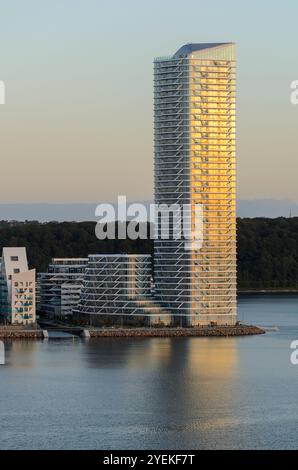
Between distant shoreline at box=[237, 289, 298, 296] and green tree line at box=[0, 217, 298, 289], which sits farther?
distant shoreline at box=[237, 289, 298, 296]

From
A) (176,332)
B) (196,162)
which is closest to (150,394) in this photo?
(176,332)

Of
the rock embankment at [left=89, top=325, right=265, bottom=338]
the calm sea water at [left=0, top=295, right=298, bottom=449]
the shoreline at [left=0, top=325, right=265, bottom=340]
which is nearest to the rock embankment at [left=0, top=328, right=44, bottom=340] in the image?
the shoreline at [left=0, top=325, right=265, bottom=340]

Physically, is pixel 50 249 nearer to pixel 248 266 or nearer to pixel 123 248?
pixel 123 248

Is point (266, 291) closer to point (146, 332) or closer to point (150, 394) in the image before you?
point (146, 332)

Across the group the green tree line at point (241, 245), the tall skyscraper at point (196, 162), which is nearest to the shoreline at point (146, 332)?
the tall skyscraper at point (196, 162)

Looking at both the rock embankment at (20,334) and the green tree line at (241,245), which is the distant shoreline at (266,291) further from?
the rock embankment at (20,334)

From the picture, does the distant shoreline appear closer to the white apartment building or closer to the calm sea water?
the white apartment building
